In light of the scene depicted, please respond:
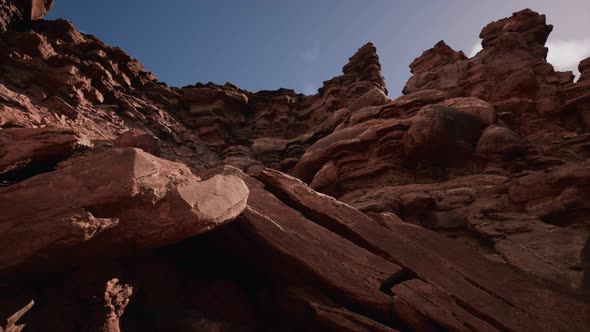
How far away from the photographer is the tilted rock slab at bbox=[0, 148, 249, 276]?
16.0ft

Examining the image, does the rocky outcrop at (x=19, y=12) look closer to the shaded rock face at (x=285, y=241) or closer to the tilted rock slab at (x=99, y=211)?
the shaded rock face at (x=285, y=241)

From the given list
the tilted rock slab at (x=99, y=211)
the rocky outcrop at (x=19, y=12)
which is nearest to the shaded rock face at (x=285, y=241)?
the tilted rock slab at (x=99, y=211)

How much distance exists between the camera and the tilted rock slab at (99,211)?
16.0 feet

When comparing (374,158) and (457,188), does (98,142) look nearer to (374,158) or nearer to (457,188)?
(374,158)

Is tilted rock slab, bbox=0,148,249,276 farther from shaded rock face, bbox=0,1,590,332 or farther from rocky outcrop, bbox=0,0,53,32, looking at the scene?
rocky outcrop, bbox=0,0,53,32

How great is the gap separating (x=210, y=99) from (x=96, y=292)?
46.9 meters

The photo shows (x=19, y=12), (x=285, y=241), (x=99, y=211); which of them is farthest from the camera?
(x=19, y=12)

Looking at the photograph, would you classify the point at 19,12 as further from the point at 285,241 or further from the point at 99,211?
the point at 285,241

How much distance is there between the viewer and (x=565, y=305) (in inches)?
286

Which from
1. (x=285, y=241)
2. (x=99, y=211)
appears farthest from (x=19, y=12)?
(x=285, y=241)

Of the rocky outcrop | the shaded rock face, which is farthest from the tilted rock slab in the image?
the rocky outcrop


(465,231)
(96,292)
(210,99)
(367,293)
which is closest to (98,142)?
(96,292)

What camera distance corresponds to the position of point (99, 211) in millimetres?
5293

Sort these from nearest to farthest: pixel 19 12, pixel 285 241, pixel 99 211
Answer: pixel 99 211 < pixel 285 241 < pixel 19 12
